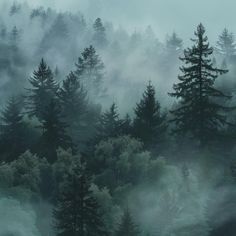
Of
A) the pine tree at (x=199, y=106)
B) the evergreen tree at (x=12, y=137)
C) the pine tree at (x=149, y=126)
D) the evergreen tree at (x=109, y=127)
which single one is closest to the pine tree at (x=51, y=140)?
the evergreen tree at (x=12, y=137)

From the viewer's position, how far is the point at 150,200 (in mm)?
42000

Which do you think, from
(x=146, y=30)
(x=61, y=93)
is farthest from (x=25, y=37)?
(x=61, y=93)

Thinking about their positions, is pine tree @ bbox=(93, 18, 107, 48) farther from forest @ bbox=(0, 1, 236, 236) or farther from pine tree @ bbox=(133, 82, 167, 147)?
pine tree @ bbox=(133, 82, 167, 147)

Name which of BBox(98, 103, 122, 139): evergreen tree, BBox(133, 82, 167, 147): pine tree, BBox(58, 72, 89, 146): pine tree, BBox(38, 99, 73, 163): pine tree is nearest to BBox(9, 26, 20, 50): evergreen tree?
BBox(58, 72, 89, 146): pine tree

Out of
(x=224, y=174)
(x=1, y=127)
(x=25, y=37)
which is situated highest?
(x=25, y=37)

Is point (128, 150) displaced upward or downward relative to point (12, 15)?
downward

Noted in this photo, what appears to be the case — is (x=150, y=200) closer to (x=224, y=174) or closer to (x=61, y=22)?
(x=224, y=174)

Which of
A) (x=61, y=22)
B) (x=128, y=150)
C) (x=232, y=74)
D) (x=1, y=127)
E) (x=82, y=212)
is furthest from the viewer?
(x=61, y=22)

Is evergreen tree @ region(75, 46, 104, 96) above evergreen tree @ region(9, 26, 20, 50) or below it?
below

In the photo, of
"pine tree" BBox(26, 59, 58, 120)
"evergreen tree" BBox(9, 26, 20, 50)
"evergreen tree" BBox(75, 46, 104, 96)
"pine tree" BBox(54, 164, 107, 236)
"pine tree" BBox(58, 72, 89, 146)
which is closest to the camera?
"pine tree" BBox(54, 164, 107, 236)

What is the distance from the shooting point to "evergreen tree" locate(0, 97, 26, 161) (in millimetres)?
52281

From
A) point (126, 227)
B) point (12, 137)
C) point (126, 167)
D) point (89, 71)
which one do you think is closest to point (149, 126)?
point (126, 167)

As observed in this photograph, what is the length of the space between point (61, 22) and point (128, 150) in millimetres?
111558

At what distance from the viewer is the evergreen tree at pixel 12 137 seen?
5228 cm
